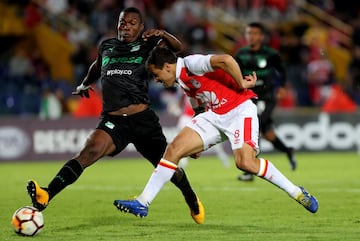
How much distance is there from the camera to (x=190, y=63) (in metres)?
8.77

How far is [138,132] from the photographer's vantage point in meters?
9.59

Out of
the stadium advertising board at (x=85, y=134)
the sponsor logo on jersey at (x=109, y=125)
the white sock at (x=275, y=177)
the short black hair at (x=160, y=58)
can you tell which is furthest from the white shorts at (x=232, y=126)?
the stadium advertising board at (x=85, y=134)

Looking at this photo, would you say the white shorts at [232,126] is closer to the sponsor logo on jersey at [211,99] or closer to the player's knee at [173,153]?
the sponsor logo on jersey at [211,99]

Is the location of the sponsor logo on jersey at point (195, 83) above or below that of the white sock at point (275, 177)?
above

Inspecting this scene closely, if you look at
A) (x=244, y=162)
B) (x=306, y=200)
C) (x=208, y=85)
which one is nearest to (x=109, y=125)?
(x=208, y=85)

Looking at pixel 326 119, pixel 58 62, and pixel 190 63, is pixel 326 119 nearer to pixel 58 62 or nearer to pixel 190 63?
pixel 58 62

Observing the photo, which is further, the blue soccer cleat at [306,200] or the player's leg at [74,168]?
the blue soccer cleat at [306,200]

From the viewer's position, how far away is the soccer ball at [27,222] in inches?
331

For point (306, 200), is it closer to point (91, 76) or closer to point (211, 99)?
point (211, 99)

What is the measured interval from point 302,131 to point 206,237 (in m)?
12.8

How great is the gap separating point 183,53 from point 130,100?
13.4m

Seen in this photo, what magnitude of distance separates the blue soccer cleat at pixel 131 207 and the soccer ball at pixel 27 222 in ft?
2.58

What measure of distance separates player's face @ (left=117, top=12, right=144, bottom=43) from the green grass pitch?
2.04m

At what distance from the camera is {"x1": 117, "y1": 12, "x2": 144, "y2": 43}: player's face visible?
31.6 ft
